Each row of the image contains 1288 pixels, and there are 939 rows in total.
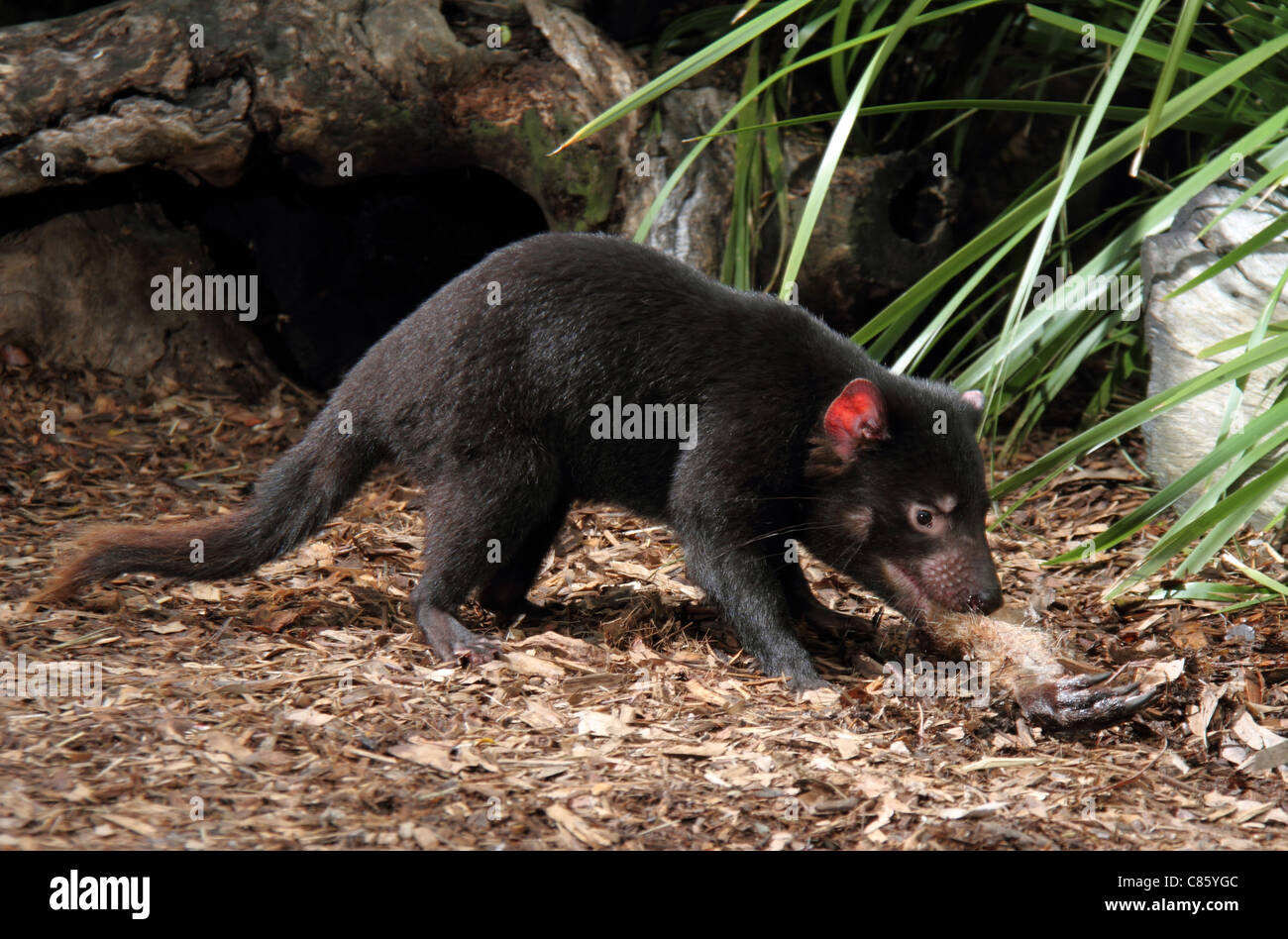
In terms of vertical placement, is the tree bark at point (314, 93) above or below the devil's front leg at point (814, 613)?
above

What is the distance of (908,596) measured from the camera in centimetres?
382

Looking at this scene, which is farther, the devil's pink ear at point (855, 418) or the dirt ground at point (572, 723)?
the devil's pink ear at point (855, 418)

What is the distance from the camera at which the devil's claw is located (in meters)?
3.24

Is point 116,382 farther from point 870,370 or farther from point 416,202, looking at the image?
point 870,370

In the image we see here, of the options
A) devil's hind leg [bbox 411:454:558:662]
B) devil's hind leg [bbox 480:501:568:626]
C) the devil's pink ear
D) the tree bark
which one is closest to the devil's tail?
devil's hind leg [bbox 411:454:558:662]

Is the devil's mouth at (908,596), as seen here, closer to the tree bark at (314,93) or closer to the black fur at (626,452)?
the black fur at (626,452)

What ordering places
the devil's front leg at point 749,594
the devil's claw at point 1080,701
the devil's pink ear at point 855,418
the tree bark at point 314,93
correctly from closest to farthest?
the devil's claw at point 1080,701, the devil's pink ear at point 855,418, the devil's front leg at point 749,594, the tree bark at point 314,93

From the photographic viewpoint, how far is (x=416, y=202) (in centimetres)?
592

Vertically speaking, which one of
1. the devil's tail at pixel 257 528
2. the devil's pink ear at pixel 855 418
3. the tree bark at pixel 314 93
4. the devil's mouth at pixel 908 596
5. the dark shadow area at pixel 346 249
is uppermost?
the tree bark at pixel 314 93

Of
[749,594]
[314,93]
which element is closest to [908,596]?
[749,594]

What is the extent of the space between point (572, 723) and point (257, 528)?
4.22 feet

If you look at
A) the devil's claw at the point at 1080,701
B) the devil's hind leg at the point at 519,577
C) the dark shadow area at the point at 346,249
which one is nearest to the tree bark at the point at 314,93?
the dark shadow area at the point at 346,249

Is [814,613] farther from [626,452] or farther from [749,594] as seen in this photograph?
[626,452]

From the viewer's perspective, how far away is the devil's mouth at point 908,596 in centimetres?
379
